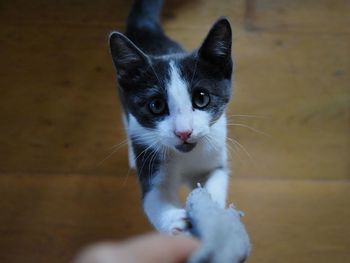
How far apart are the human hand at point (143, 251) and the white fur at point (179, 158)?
34 cm

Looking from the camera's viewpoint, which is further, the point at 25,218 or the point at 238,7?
the point at 238,7

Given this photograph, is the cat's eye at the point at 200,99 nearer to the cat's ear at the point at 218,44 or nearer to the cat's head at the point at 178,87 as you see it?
the cat's head at the point at 178,87

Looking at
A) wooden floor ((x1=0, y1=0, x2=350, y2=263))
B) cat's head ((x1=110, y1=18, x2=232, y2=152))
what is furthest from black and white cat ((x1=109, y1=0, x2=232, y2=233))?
wooden floor ((x1=0, y1=0, x2=350, y2=263))

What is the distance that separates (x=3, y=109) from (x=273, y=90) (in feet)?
3.61

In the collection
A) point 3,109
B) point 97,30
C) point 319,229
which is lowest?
point 319,229

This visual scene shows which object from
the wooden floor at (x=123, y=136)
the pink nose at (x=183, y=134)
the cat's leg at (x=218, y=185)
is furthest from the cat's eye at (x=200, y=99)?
the wooden floor at (x=123, y=136)

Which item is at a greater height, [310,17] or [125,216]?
[310,17]

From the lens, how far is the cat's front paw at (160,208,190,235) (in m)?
0.92

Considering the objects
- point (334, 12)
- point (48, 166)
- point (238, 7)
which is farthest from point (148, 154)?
point (334, 12)

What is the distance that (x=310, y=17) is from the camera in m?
1.90

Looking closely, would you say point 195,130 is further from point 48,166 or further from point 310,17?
point 310,17

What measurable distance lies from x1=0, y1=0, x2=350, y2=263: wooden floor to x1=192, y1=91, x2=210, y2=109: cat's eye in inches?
20.5

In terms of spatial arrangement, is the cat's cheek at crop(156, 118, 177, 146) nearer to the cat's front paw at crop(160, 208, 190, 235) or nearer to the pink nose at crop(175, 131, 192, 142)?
the pink nose at crop(175, 131, 192, 142)

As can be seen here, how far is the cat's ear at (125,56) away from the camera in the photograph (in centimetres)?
110
